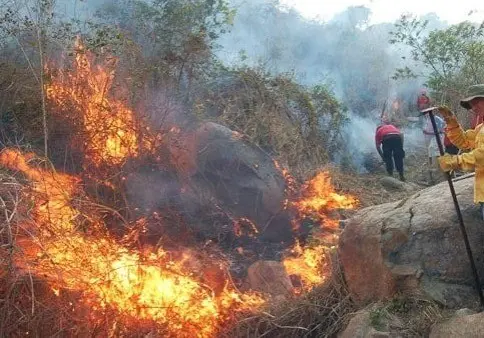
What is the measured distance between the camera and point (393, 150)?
10.7 m

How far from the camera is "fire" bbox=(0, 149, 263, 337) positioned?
4.55 m

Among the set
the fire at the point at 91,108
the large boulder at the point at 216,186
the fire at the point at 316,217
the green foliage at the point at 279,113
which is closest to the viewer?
the fire at the point at 316,217

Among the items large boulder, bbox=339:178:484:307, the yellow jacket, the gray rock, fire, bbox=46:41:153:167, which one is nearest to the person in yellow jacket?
the yellow jacket

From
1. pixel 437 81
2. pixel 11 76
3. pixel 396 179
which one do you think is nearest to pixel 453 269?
pixel 396 179

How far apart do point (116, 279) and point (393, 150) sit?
294 inches

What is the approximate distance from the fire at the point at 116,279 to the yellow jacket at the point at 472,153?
102 inches

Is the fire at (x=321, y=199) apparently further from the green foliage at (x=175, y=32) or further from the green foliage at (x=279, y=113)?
the green foliage at (x=175, y=32)

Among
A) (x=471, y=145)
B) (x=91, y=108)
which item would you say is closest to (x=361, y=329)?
(x=471, y=145)

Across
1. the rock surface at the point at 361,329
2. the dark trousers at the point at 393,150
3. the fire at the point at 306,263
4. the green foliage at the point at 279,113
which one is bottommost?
the fire at the point at 306,263

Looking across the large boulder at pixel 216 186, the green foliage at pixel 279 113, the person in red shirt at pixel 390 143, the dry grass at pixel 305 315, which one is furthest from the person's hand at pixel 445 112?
the person in red shirt at pixel 390 143

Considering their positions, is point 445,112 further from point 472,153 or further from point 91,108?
point 91,108

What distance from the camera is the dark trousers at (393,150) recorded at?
10.5 m

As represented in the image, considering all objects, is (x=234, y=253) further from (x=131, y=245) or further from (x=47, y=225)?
(x=47, y=225)

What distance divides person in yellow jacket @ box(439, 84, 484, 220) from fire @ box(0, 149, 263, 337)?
257 cm
